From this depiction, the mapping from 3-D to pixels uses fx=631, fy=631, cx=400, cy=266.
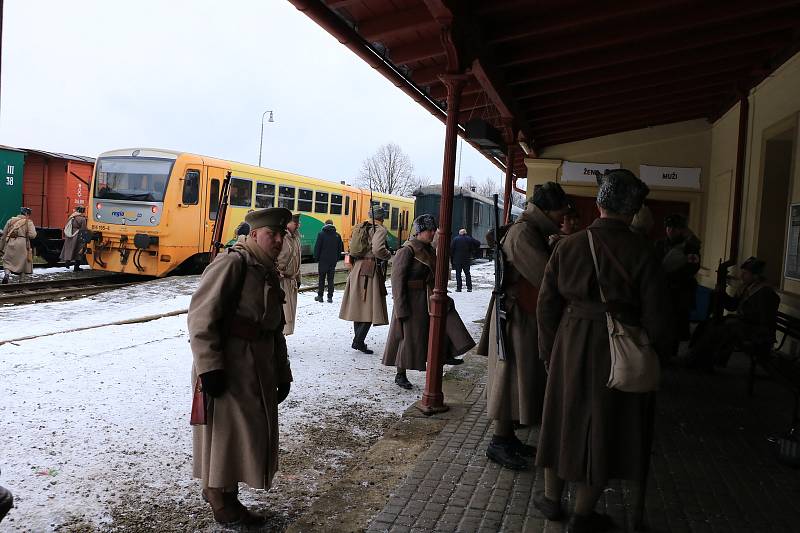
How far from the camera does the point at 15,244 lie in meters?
13.4

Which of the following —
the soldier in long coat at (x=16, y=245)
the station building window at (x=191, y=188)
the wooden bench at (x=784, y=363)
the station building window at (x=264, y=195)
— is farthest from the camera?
the station building window at (x=264, y=195)

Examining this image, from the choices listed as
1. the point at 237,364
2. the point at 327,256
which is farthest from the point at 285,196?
the point at 237,364

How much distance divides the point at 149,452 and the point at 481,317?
7.78m

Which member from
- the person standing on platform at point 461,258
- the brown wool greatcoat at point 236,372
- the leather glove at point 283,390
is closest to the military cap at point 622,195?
the brown wool greatcoat at point 236,372

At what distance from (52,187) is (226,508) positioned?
18.0 metres

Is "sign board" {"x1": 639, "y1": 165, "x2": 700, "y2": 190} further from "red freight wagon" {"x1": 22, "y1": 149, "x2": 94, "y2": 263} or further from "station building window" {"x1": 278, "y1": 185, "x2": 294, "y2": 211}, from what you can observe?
"red freight wagon" {"x1": 22, "y1": 149, "x2": 94, "y2": 263}

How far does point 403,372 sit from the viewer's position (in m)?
6.39

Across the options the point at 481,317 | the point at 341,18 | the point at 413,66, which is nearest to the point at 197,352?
the point at 341,18

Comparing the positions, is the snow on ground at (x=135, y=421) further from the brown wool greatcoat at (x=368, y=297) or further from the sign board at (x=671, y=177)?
the sign board at (x=671, y=177)

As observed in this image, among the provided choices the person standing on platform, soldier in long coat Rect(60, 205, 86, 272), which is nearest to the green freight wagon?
soldier in long coat Rect(60, 205, 86, 272)

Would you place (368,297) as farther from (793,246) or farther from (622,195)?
(622,195)

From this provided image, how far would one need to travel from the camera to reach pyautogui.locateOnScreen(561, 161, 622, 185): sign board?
10.8 m

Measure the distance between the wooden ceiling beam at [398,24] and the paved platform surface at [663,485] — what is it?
3349 mm

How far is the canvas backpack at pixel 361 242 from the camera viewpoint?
8.25 m
